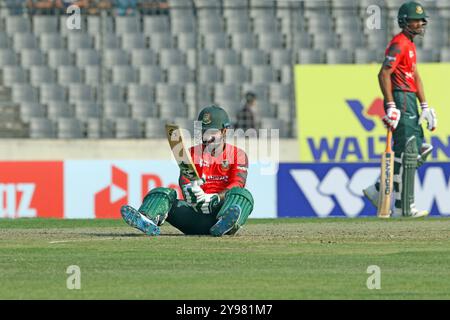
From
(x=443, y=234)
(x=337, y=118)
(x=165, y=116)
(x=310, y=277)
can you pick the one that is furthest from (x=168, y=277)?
(x=165, y=116)

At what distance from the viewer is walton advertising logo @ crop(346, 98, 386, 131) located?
21156 mm

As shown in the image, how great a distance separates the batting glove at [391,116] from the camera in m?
16.0

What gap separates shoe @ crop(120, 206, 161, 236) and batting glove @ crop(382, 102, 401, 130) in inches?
170

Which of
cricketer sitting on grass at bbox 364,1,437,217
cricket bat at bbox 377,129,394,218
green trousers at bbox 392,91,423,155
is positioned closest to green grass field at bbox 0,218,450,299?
cricket bat at bbox 377,129,394,218

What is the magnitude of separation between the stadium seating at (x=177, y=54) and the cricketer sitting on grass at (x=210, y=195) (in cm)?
1046

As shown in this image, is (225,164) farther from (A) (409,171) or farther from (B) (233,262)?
(A) (409,171)

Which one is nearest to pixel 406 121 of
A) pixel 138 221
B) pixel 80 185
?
pixel 138 221

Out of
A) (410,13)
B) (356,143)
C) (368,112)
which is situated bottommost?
(356,143)

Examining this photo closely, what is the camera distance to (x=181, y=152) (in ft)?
39.9

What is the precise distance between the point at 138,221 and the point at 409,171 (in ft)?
16.5

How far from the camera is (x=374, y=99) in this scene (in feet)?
70.2

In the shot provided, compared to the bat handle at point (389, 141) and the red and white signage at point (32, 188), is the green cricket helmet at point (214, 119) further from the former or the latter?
the red and white signage at point (32, 188)

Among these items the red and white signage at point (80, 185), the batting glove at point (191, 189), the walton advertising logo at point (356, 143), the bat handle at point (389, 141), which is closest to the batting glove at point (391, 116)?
the bat handle at point (389, 141)
